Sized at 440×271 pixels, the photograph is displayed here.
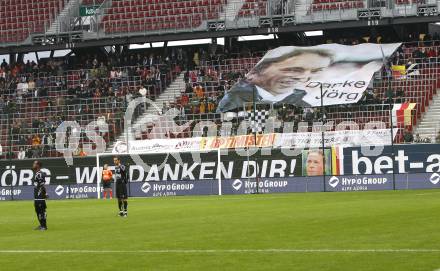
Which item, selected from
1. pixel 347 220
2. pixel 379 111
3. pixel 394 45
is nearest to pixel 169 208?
→ pixel 347 220

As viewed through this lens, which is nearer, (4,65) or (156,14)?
(156,14)

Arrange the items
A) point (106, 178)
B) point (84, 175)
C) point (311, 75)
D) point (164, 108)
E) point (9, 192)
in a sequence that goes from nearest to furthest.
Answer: point (106, 178) → point (84, 175) → point (9, 192) → point (164, 108) → point (311, 75)

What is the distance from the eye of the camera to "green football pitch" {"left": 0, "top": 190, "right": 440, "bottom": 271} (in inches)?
594

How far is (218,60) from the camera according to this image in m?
58.6

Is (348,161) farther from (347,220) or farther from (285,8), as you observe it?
(347,220)

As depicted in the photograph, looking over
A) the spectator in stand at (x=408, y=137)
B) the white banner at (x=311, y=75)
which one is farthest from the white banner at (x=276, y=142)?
the white banner at (x=311, y=75)

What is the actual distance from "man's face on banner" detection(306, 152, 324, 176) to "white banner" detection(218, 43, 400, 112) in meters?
6.12

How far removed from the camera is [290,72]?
55.2 m

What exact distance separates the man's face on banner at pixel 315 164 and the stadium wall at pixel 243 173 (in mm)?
A: 238

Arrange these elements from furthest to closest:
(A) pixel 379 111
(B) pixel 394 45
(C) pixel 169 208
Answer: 1. (B) pixel 394 45
2. (A) pixel 379 111
3. (C) pixel 169 208

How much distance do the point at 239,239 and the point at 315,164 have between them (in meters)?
25.6

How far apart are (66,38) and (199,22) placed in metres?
8.78

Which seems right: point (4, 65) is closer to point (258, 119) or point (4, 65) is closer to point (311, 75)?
point (311, 75)

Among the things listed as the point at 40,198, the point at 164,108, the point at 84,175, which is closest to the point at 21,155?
the point at 84,175
